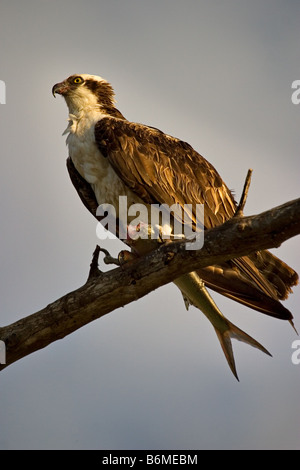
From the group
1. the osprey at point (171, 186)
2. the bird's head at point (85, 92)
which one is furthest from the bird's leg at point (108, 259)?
the bird's head at point (85, 92)

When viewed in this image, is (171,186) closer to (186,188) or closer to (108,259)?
(186,188)

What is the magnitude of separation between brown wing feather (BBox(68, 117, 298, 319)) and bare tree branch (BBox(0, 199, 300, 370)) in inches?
Answer: 46.9

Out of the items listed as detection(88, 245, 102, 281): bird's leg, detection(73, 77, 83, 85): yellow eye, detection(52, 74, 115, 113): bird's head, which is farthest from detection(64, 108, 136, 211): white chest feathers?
detection(88, 245, 102, 281): bird's leg

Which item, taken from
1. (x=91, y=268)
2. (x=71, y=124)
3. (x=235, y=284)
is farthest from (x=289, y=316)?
(x=71, y=124)

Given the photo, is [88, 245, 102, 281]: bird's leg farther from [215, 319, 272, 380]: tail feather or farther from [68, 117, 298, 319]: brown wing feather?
[215, 319, 272, 380]: tail feather

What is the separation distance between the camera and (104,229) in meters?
8.07

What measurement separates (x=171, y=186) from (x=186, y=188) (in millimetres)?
195

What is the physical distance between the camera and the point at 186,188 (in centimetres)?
771

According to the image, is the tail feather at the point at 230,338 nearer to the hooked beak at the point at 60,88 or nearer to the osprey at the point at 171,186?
the osprey at the point at 171,186

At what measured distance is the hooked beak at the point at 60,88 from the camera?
27.9 ft

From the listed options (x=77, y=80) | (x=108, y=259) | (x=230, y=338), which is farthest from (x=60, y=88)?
(x=230, y=338)

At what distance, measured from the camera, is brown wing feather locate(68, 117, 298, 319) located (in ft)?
23.2

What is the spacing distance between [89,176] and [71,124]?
0.78 m

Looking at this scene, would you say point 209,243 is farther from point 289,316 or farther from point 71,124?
point 71,124
